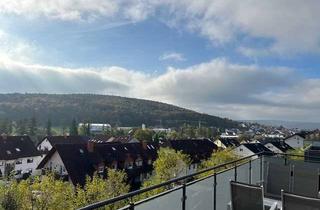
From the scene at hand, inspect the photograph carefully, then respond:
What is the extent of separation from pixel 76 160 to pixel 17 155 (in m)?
12.5

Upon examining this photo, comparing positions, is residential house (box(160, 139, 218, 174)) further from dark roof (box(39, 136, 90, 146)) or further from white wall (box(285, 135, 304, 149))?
white wall (box(285, 135, 304, 149))

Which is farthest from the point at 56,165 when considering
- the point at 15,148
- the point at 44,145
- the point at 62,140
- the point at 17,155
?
the point at 62,140

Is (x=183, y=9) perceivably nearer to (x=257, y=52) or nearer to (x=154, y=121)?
(x=257, y=52)

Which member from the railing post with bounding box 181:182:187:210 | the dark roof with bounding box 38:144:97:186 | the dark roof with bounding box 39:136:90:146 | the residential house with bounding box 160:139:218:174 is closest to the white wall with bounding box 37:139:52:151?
the dark roof with bounding box 39:136:90:146

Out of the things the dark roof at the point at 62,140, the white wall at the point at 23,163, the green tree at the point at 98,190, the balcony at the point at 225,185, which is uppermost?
the balcony at the point at 225,185

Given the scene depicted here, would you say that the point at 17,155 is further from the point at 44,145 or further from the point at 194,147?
the point at 194,147

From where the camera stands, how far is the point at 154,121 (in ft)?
397

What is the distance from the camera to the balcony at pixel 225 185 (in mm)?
3283

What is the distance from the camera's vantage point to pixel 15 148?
39.6 m

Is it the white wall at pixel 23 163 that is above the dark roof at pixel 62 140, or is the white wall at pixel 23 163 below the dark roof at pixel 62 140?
below

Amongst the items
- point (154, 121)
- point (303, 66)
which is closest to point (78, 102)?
point (154, 121)

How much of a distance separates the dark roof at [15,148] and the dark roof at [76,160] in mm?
7827

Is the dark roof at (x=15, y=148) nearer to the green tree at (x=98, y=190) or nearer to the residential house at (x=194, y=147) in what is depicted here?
the residential house at (x=194, y=147)

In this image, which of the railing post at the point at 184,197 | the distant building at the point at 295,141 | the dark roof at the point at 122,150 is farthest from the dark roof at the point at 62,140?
the railing post at the point at 184,197
